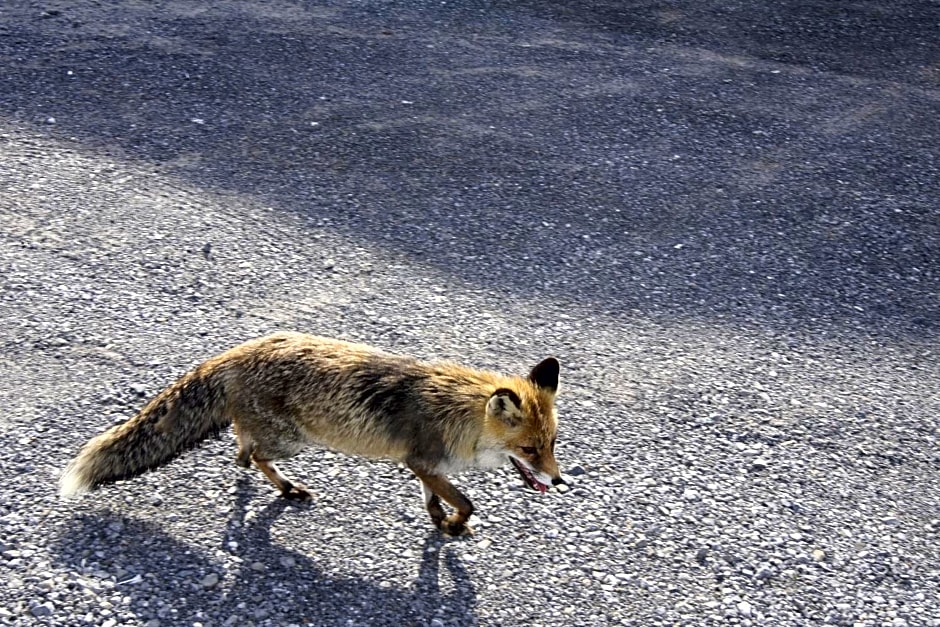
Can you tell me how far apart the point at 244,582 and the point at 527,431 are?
1.54 meters

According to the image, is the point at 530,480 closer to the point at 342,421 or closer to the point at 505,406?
the point at 505,406

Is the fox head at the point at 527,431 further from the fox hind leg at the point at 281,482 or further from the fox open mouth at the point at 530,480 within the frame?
the fox hind leg at the point at 281,482

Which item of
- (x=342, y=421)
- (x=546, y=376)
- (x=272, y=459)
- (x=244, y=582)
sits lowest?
(x=244, y=582)

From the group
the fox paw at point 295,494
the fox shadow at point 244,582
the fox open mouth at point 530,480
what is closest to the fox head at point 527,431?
the fox open mouth at point 530,480

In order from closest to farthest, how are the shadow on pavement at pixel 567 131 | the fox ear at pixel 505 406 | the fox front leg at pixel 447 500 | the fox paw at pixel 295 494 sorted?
the fox ear at pixel 505 406, the fox front leg at pixel 447 500, the fox paw at pixel 295 494, the shadow on pavement at pixel 567 131

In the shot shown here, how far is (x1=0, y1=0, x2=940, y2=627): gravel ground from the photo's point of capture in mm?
4840

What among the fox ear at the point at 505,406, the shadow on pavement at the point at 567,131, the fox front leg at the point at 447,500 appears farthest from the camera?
the shadow on pavement at the point at 567,131

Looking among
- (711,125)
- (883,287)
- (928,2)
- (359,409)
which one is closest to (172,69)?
(711,125)

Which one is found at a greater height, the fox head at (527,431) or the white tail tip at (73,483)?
the fox head at (527,431)

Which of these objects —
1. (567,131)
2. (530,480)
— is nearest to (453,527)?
(530,480)

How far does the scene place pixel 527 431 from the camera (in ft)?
16.2

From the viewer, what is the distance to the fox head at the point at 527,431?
4.91m

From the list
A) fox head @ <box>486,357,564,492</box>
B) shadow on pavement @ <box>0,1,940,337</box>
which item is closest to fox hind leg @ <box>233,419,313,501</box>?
fox head @ <box>486,357,564,492</box>

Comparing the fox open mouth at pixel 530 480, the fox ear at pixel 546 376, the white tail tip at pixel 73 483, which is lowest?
the white tail tip at pixel 73 483
